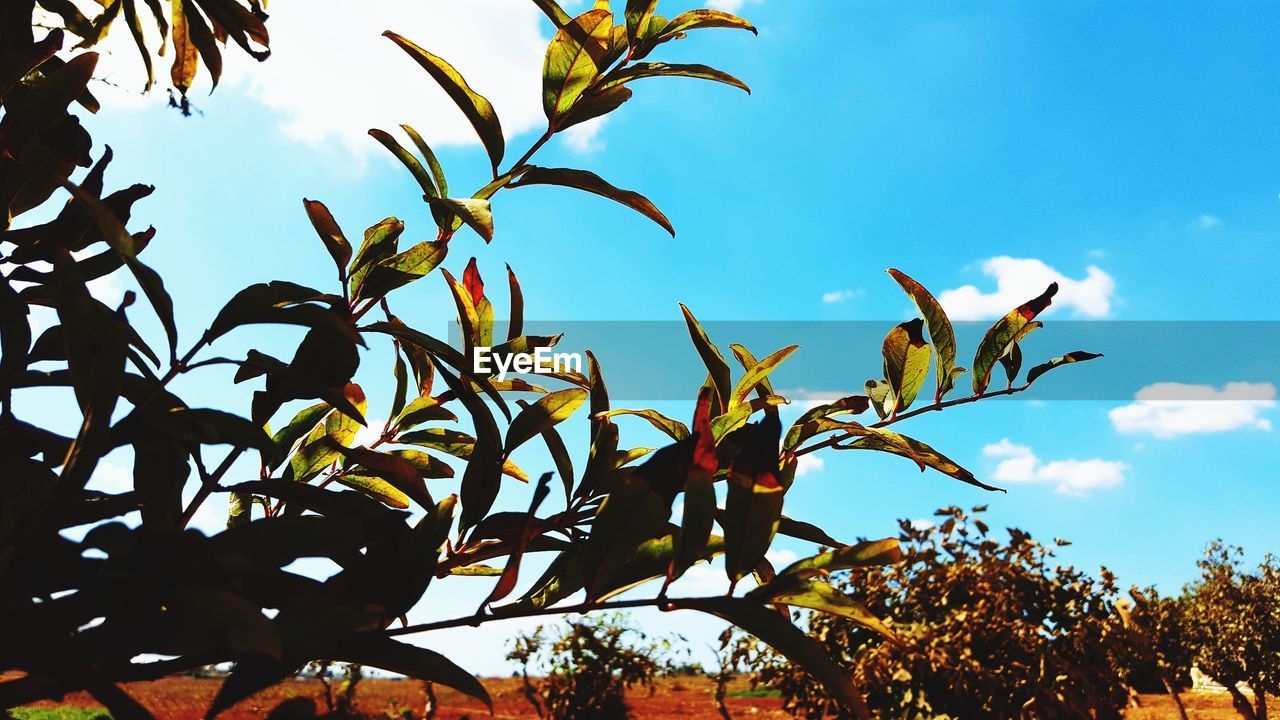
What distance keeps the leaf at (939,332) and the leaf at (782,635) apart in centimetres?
45

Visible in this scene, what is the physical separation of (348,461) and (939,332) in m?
0.83

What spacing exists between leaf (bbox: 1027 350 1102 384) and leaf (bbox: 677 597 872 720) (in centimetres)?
49

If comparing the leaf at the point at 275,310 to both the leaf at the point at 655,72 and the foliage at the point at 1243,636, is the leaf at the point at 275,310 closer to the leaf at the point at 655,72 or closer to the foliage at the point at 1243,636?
the leaf at the point at 655,72

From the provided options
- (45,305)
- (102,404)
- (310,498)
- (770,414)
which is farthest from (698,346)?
(45,305)

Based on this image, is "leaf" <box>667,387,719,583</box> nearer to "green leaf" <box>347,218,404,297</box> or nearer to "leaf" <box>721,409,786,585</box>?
"leaf" <box>721,409,786,585</box>

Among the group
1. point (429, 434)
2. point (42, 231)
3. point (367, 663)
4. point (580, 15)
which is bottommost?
point (367, 663)

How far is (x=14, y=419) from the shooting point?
837mm

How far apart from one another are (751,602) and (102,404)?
22.0 inches

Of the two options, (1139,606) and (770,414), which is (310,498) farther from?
(1139,606)

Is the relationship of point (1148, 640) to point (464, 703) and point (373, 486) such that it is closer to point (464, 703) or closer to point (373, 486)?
point (373, 486)

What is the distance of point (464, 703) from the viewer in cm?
1165

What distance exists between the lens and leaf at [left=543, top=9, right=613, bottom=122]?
3.24 ft

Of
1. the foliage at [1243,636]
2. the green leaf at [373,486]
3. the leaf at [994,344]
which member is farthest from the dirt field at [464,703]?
the leaf at [994,344]

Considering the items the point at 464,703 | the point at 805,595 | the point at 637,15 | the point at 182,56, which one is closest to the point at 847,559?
the point at 805,595
